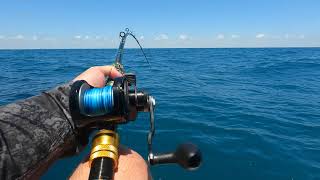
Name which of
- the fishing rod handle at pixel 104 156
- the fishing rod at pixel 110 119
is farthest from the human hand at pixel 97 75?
the fishing rod handle at pixel 104 156

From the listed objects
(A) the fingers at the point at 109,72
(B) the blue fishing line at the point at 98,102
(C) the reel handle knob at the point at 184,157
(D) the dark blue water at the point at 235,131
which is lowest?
(D) the dark blue water at the point at 235,131

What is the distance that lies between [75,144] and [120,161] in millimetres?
468

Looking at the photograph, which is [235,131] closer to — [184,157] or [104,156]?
[184,157]

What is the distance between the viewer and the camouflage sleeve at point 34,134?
1.37m

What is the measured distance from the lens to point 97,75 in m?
2.19

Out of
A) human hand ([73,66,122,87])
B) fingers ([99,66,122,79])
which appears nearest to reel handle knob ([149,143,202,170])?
human hand ([73,66,122,87])

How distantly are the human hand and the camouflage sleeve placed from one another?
1.03ft

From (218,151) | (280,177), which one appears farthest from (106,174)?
(218,151)

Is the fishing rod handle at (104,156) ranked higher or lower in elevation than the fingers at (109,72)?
lower

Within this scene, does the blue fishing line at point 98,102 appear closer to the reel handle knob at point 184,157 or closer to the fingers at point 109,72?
the reel handle knob at point 184,157

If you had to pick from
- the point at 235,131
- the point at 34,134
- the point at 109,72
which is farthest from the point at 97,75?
the point at 235,131

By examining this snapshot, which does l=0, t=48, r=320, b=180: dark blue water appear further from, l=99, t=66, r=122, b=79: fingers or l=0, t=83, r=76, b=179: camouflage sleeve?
l=0, t=83, r=76, b=179: camouflage sleeve

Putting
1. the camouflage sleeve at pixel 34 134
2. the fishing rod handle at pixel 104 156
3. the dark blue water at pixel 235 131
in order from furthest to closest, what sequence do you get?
the dark blue water at pixel 235 131 → the camouflage sleeve at pixel 34 134 → the fishing rod handle at pixel 104 156

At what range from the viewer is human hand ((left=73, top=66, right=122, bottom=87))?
6.91ft
